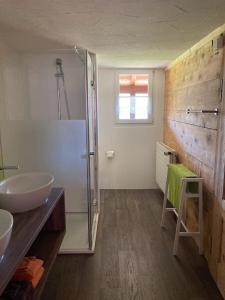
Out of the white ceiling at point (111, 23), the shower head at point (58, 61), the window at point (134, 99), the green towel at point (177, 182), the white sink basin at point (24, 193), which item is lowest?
the green towel at point (177, 182)

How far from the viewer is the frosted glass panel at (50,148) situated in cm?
241

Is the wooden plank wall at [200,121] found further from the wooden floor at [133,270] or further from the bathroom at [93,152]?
the wooden floor at [133,270]

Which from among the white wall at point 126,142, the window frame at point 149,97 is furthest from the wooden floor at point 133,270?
the window frame at point 149,97

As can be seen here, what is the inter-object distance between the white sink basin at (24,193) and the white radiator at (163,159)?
192 centimetres

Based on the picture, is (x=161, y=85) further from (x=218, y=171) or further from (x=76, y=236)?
(x=76, y=236)

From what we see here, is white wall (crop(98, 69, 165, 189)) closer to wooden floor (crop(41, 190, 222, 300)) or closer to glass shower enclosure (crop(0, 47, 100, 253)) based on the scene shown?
glass shower enclosure (crop(0, 47, 100, 253))

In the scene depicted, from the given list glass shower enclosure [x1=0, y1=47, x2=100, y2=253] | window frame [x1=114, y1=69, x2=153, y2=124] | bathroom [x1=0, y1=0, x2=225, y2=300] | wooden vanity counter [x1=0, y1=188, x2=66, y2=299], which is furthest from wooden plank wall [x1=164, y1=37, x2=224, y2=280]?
wooden vanity counter [x1=0, y1=188, x2=66, y2=299]

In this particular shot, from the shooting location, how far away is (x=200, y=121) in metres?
2.35

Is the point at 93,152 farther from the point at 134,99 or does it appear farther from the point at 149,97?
the point at 149,97

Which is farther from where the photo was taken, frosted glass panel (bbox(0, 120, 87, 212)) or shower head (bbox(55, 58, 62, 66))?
shower head (bbox(55, 58, 62, 66))

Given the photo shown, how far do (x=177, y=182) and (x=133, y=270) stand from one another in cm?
95

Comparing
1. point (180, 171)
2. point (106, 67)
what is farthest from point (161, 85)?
point (180, 171)

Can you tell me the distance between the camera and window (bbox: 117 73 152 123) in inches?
158

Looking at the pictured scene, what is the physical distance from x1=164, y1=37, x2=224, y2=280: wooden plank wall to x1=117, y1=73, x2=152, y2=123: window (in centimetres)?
78
